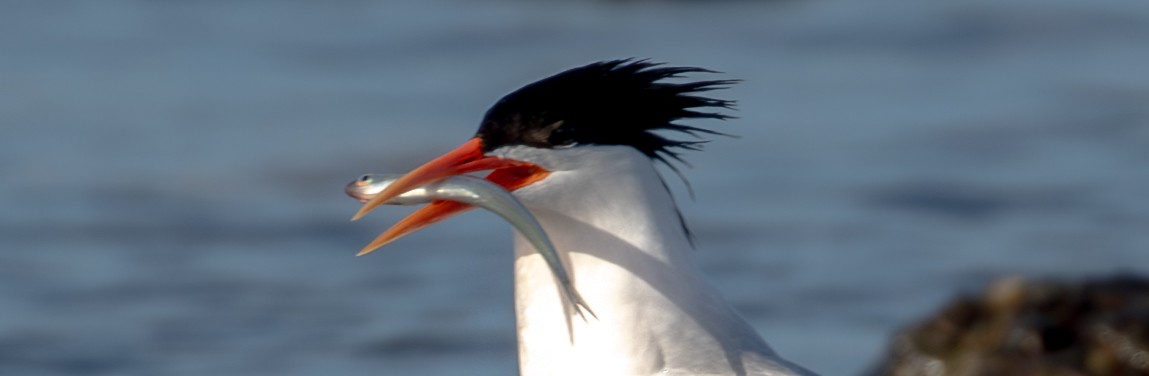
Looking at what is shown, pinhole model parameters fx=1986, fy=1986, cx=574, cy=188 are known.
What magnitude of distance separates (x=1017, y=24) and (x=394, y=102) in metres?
5.56

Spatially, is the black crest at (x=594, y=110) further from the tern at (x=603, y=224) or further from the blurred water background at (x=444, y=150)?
the blurred water background at (x=444, y=150)

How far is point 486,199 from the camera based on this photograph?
418cm

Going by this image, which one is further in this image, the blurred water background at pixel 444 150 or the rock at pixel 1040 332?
the blurred water background at pixel 444 150

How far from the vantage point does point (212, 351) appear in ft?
27.3

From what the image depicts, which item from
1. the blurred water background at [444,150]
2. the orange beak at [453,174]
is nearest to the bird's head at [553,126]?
the orange beak at [453,174]

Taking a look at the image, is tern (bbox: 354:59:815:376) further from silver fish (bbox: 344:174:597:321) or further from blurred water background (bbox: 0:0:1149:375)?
blurred water background (bbox: 0:0:1149:375)

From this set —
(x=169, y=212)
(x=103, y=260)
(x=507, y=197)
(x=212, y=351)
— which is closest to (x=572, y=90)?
(x=507, y=197)

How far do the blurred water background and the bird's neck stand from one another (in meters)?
3.26

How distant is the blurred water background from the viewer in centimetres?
868

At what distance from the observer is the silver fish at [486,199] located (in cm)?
416

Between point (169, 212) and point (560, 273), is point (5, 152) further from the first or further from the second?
point (560, 273)

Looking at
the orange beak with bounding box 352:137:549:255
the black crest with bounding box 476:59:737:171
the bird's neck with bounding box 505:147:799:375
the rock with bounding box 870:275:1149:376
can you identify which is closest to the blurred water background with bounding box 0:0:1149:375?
the rock with bounding box 870:275:1149:376

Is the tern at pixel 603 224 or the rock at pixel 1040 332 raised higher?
the tern at pixel 603 224

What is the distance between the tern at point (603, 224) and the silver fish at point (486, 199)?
3 cm
